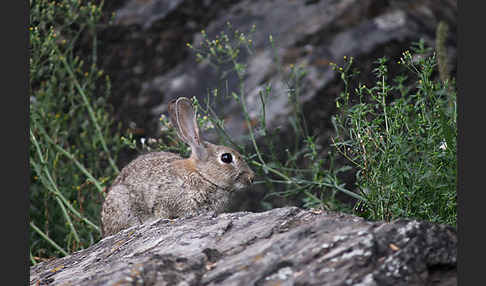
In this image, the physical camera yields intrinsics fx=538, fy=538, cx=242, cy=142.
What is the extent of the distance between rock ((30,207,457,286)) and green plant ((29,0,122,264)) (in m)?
2.70

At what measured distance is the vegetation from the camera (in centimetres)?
431

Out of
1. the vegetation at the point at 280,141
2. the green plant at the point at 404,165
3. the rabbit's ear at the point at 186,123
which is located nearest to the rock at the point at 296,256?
the green plant at the point at 404,165

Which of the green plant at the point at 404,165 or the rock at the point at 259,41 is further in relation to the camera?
the rock at the point at 259,41

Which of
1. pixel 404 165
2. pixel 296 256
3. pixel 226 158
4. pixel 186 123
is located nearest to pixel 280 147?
pixel 226 158

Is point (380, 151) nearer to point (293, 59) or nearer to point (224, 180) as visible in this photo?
point (224, 180)

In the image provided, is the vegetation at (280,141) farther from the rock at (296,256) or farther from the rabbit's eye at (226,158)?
the rock at (296,256)

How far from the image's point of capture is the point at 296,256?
313cm

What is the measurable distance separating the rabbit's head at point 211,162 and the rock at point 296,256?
1.69 meters

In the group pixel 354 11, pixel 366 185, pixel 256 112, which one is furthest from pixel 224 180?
pixel 354 11

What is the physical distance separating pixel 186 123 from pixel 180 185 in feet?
2.13

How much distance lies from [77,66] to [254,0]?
3.21 m

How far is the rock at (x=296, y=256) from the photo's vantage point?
2953 mm

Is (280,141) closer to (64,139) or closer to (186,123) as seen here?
(186,123)

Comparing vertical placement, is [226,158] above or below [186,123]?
below
